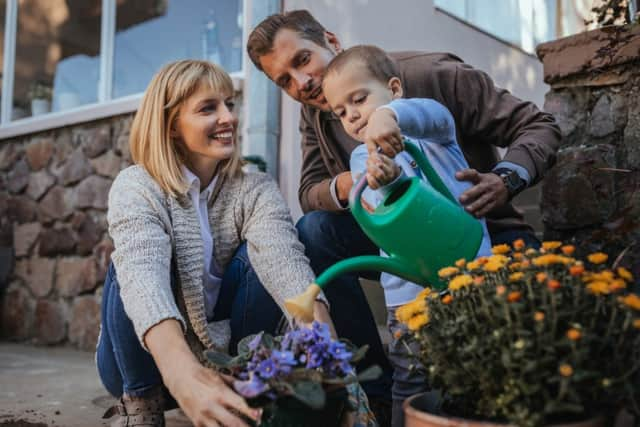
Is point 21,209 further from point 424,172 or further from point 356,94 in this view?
point 424,172

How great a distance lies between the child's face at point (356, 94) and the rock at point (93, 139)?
6.74 feet

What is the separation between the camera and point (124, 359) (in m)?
1.31

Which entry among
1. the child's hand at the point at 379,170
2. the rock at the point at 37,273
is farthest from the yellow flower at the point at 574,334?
the rock at the point at 37,273

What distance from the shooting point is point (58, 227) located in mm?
3404

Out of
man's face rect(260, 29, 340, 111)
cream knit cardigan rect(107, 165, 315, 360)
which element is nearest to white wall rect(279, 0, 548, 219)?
man's face rect(260, 29, 340, 111)

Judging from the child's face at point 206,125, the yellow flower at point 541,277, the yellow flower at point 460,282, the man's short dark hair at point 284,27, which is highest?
the man's short dark hair at point 284,27

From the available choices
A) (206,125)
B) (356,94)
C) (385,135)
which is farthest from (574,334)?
(206,125)

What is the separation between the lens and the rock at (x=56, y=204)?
3350mm

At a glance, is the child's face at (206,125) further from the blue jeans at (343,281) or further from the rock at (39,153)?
the rock at (39,153)

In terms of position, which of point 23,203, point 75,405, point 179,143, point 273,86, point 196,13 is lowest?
point 75,405

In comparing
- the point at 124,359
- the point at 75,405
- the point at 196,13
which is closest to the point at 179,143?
the point at 124,359

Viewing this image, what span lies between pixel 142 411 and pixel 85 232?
6.94 feet

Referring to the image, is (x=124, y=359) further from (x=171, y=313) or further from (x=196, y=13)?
(x=196, y=13)

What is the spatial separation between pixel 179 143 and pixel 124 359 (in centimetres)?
54
